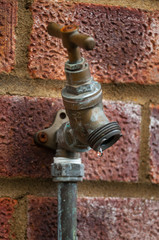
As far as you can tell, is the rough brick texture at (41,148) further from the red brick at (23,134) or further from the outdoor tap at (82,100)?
the outdoor tap at (82,100)

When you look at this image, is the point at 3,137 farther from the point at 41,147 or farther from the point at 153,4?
the point at 153,4

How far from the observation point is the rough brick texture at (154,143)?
0.74 meters

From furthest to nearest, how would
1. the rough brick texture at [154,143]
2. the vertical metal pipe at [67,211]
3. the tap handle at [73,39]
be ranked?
the rough brick texture at [154,143] → the vertical metal pipe at [67,211] → the tap handle at [73,39]

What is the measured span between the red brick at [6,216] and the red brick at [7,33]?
0.22 metres

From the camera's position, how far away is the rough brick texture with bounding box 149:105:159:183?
74cm

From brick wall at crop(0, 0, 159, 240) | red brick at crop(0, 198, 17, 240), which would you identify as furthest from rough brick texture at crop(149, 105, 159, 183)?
red brick at crop(0, 198, 17, 240)

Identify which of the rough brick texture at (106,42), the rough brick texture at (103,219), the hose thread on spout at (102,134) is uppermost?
the rough brick texture at (106,42)

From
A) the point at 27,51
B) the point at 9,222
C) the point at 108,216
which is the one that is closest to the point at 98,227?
the point at 108,216

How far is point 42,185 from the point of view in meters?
0.68

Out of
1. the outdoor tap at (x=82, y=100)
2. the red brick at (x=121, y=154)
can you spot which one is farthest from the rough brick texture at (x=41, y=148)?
the outdoor tap at (x=82, y=100)

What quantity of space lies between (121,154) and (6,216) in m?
0.23

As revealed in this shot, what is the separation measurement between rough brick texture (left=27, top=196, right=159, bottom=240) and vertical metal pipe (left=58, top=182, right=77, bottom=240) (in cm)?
5

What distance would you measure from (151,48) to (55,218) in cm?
35

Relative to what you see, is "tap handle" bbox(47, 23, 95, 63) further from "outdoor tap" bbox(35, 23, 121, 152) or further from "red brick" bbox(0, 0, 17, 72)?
"red brick" bbox(0, 0, 17, 72)
